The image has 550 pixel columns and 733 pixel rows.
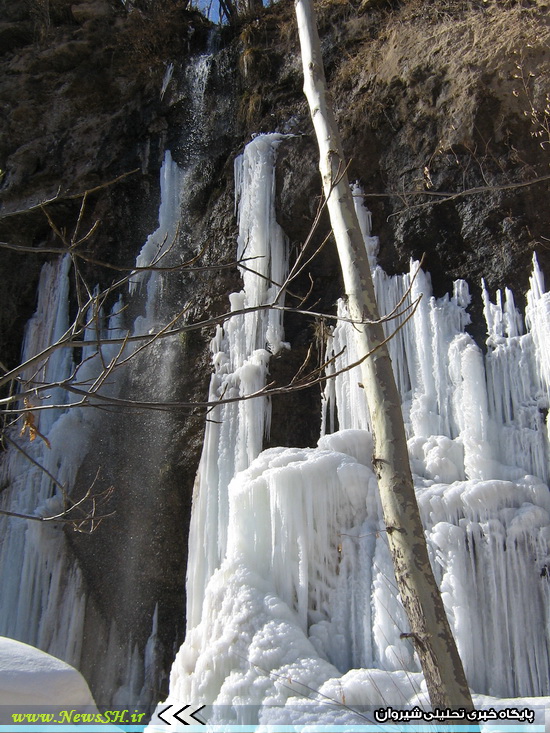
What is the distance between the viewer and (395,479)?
12.0 ft

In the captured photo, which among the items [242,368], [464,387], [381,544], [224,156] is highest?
[224,156]

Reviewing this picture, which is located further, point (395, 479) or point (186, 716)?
point (186, 716)

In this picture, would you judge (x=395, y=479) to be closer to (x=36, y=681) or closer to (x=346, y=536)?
(x=36, y=681)

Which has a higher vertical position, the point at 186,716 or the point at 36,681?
the point at 36,681

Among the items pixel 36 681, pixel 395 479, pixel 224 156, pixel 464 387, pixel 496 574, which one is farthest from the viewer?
pixel 224 156

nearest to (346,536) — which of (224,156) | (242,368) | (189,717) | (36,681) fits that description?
(189,717)

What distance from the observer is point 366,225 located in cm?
780

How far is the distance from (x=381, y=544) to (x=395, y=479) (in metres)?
2.07

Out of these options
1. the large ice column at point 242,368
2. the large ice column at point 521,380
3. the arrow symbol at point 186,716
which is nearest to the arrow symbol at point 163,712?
the arrow symbol at point 186,716

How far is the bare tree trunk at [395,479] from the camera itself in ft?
10.5

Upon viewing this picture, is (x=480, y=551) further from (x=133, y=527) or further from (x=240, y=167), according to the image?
→ (x=240, y=167)

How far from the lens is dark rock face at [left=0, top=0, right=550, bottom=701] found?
7.33 m

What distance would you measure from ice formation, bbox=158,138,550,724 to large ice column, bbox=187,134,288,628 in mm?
35

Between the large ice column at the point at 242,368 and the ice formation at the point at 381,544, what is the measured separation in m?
0.04
